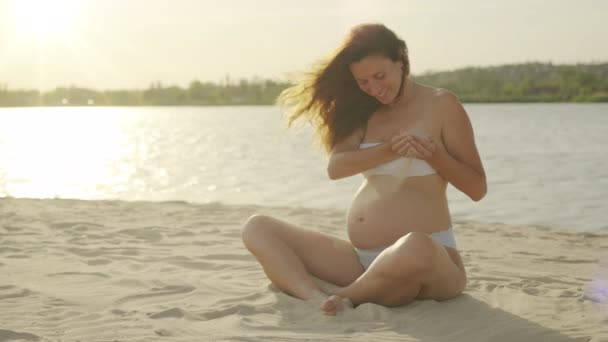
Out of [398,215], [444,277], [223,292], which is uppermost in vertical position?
[398,215]

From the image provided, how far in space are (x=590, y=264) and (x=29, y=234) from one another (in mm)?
4402

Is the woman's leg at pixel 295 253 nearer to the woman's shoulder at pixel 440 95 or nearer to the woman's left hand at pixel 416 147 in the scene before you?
the woman's left hand at pixel 416 147

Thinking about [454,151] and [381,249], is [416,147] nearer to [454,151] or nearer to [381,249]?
[454,151]

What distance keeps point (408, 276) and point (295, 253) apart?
789mm

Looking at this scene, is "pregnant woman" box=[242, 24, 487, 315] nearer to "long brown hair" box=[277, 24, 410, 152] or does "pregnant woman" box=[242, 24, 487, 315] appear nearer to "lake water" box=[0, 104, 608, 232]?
"long brown hair" box=[277, 24, 410, 152]

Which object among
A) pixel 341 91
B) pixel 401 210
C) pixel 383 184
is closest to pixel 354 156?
pixel 383 184

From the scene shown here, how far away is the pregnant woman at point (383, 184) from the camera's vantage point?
3.64m

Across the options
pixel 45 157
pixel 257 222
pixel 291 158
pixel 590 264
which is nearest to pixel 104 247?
pixel 257 222

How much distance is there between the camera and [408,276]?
355 centimetres

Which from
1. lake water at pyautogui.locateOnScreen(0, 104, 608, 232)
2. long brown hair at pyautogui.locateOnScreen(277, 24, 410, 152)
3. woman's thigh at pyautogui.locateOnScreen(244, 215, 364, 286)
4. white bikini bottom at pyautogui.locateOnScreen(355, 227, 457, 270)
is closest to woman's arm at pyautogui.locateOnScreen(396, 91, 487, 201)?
white bikini bottom at pyautogui.locateOnScreen(355, 227, 457, 270)

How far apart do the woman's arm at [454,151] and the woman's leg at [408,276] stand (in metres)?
0.37

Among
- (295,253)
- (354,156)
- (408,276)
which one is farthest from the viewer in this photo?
(295,253)

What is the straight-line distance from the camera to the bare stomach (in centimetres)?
383

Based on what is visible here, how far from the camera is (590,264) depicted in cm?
537
